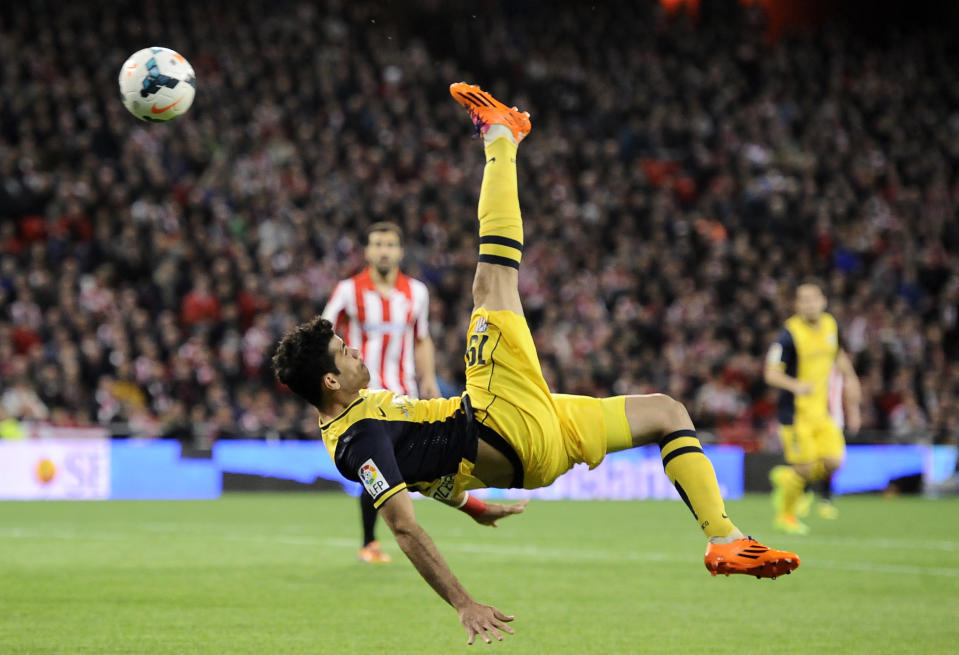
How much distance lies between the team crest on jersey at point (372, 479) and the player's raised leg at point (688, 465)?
1.10 meters

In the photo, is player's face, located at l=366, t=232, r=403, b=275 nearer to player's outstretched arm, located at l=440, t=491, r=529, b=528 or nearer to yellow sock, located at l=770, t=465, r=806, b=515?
player's outstretched arm, located at l=440, t=491, r=529, b=528

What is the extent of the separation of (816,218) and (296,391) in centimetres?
1878

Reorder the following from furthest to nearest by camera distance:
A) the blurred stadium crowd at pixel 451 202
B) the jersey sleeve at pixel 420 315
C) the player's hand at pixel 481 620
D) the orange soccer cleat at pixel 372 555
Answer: the blurred stadium crowd at pixel 451 202 → the jersey sleeve at pixel 420 315 → the orange soccer cleat at pixel 372 555 → the player's hand at pixel 481 620

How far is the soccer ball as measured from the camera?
760 cm

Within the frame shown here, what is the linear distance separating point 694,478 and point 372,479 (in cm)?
141

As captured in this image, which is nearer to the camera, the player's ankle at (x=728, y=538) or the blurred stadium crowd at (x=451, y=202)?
the player's ankle at (x=728, y=538)

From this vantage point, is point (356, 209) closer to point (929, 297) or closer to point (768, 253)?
point (768, 253)

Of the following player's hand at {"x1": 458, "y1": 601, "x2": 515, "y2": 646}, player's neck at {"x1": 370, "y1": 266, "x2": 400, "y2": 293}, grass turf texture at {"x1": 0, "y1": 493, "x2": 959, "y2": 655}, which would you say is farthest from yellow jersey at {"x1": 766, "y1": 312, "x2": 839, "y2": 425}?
player's hand at {"x1": 458, "y1": 601, "x2": 515, "y2": 646}

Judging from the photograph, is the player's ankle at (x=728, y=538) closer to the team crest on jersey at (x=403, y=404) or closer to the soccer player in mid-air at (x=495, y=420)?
the soccer player in mid-air at (x=495, y=420)

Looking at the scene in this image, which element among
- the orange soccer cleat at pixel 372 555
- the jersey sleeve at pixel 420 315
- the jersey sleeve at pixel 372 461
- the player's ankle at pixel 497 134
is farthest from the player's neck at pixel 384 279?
the jersey sleeve at pixel 372 461

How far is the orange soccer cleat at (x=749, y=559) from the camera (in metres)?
5.04

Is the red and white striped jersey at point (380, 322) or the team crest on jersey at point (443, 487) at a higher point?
the red and white striped jersey at point (380, 322)

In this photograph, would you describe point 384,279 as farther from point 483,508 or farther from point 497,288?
point 497,288

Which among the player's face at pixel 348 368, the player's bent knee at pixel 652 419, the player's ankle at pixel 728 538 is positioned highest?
the player's face at pixel 348 368
